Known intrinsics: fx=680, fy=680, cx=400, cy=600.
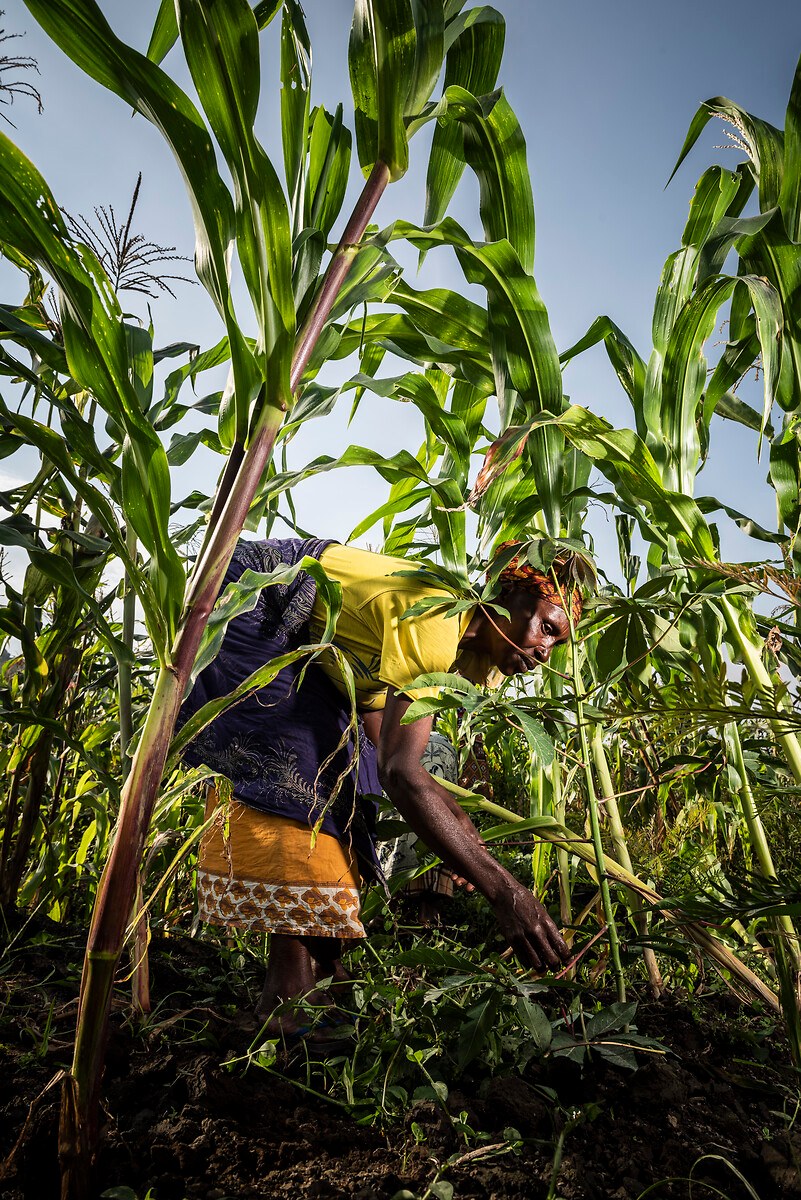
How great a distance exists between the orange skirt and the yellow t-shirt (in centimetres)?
29

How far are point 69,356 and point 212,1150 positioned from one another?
0.82 meters

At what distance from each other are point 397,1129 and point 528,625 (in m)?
0.87

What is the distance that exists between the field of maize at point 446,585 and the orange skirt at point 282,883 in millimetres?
134

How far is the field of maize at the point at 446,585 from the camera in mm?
658

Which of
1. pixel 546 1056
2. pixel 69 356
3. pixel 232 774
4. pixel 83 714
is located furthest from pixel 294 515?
pixel 546 1056

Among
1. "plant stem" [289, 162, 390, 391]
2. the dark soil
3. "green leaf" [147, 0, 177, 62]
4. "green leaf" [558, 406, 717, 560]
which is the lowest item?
the dark soil

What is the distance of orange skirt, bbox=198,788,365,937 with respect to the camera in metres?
1.17

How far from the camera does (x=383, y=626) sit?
1.21 m

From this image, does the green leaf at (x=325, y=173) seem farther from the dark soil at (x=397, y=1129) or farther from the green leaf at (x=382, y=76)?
the dark soil at (x=397, y=1129)

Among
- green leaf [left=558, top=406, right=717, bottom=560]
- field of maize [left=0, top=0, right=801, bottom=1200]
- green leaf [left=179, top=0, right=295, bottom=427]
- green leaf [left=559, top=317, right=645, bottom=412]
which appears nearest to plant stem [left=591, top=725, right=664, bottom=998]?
field of maize [left=0, top=0, right=801, bottom=1200]

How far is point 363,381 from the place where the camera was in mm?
942

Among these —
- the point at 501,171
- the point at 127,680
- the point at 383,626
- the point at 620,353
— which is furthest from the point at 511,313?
the point at 127,680

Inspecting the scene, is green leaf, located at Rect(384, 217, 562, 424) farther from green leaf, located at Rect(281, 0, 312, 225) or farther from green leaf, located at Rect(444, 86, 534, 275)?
green leaf, located at Rect(281, 0, 312, 225)

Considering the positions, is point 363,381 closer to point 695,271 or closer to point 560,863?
point 695,271
